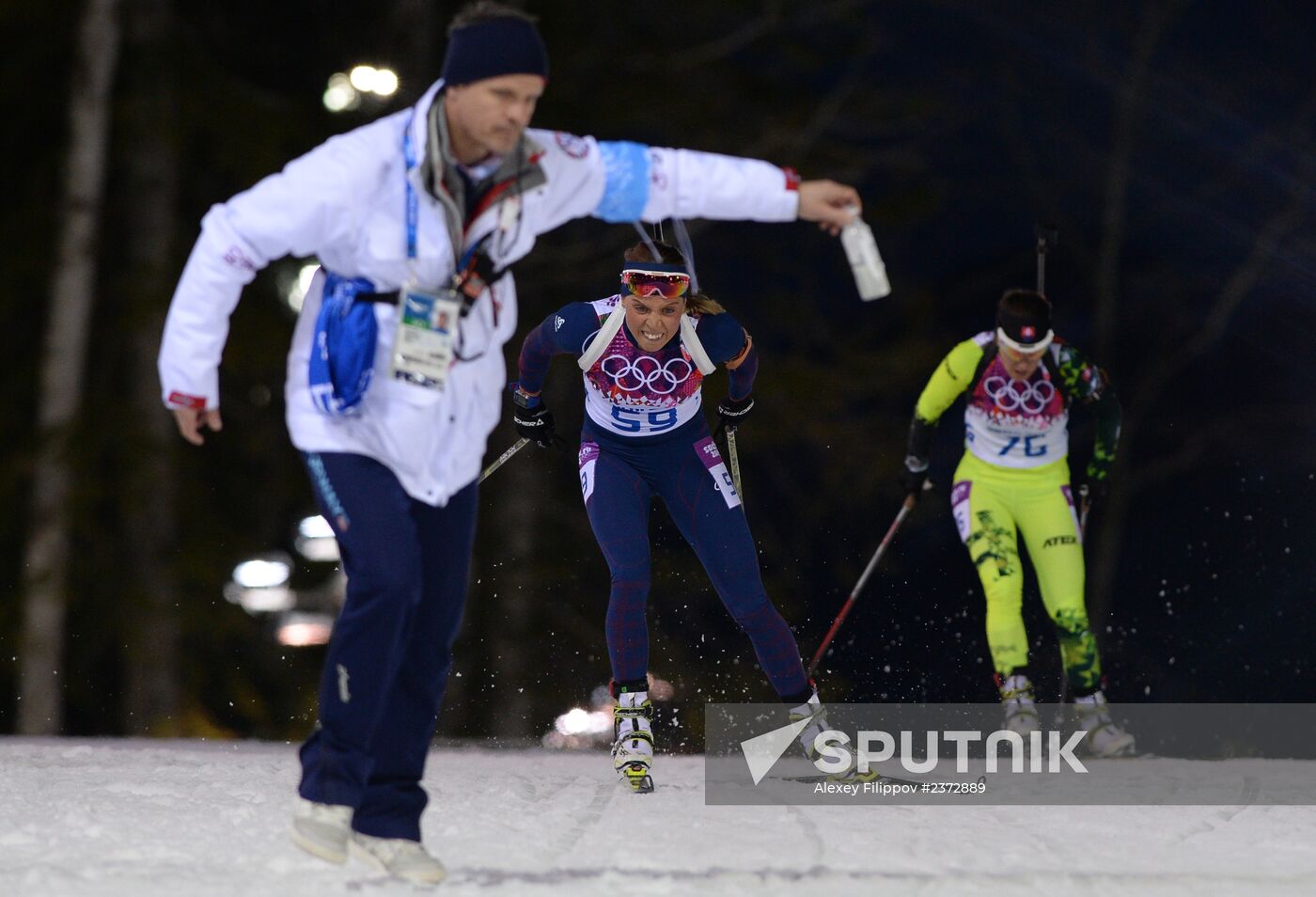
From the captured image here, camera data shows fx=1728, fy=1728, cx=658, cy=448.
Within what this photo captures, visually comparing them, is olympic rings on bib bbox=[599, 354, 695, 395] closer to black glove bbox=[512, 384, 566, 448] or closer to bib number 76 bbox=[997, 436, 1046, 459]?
black glove bbox=[512, 384, 566, 448]

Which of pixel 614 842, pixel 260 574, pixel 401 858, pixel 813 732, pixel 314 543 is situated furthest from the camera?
pixel 314 543

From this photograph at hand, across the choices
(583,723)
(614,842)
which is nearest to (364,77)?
(583,723)

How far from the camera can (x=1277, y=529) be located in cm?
1239

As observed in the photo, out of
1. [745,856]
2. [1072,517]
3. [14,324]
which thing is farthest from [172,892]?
[14,324]

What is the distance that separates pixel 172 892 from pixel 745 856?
134cm

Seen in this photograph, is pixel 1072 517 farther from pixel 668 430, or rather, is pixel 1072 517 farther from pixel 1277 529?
pixel 1277 529

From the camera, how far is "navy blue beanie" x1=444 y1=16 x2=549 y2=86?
10.9ft

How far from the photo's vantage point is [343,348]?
11.3 feet

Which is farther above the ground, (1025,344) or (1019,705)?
(1025,344)

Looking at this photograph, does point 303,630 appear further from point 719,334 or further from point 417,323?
point 417,323

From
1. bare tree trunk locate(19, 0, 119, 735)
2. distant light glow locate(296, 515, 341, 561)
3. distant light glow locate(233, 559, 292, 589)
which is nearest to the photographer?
bare tree trunk locate(19, 0, 119, 735)

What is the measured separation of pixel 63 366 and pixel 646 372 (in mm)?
6173

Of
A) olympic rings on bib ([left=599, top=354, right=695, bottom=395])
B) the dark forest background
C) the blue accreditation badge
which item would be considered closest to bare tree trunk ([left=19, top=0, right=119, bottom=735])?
the dark forest background

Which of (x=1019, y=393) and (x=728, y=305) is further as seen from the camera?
(x=728, y=305)
